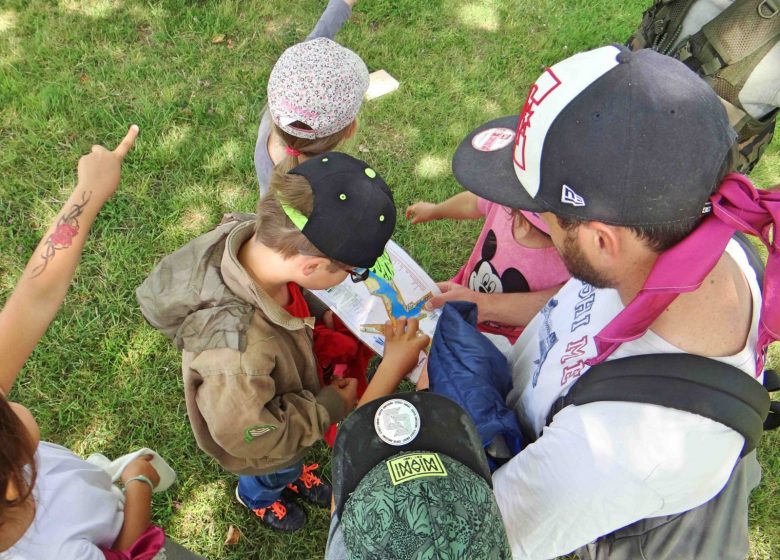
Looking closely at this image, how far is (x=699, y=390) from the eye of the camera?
114 cm

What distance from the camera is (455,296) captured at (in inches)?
86.3

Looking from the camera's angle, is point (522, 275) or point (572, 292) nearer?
point (572, 292)

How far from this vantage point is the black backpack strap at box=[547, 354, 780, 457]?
3.71ft

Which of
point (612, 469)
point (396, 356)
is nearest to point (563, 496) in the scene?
point (612, 469)

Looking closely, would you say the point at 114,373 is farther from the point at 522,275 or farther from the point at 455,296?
the point at 522,275

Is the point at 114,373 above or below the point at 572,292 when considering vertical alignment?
below

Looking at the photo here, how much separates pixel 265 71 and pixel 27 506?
3.45 metres

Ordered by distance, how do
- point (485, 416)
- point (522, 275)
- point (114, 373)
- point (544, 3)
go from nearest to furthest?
1. point (485, 416)
2. point (522, 275)
3. point (114, 373)
4. point (544, 3)

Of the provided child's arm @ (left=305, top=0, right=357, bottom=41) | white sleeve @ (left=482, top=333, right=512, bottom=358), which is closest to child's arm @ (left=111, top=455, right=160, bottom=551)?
white sleeve @ (left=482, top=333, right=512, bottom=358)

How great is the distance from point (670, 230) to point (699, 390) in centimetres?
36

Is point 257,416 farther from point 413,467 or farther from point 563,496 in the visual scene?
point 563,496

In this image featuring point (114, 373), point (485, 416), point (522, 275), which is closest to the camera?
point (485, 416)

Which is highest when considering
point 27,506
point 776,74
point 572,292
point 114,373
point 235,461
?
point 776,74

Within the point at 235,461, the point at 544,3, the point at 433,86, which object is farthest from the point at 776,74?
the point at 544,3
